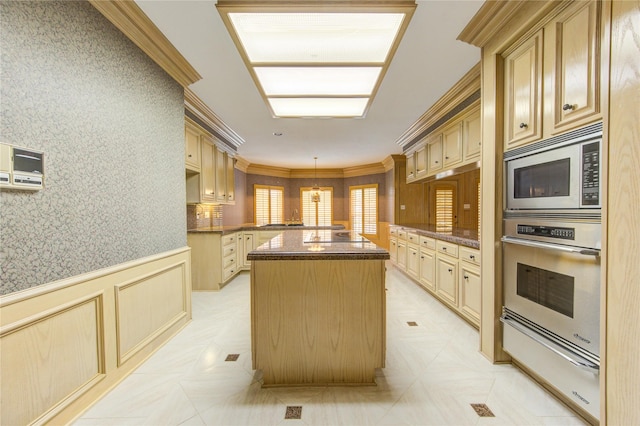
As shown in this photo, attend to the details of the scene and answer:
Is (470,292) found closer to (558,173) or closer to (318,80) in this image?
(558,173)

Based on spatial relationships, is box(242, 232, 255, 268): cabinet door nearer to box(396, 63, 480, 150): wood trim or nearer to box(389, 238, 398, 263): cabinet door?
box(389, 238, 398, 263): cabinet door

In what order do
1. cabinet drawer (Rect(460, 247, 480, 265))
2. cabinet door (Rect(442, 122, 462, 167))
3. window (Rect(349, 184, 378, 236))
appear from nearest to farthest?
cabinet drawer (Rect(460, 247, 480, 265))
cabinet door (Rect(442, 122, 462, 167))
window (Rect(349, 184, 378, 236))

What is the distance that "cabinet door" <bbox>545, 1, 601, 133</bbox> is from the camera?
51.9 inches

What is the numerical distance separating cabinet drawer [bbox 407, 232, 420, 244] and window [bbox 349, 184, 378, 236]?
300 centimetres

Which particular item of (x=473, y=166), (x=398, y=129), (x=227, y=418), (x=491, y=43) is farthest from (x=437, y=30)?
(x=227, y=418)

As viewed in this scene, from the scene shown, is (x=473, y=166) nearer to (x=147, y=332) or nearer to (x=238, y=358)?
(x=238, y=358)

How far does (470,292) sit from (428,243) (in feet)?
3.42

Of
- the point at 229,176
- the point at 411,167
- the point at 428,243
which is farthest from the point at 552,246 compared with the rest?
the point at 229,176

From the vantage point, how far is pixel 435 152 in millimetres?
3729

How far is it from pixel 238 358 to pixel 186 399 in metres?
0.50

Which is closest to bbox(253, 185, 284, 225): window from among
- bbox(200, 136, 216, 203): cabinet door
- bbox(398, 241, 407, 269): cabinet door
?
bbox(200, 136, 216, 203): cabinet door

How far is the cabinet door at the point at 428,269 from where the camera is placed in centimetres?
341

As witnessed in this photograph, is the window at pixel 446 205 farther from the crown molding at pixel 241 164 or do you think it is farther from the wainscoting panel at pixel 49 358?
the wainscoting panel at pixel 49 358

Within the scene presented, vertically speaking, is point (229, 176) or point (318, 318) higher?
point (229, 176)
